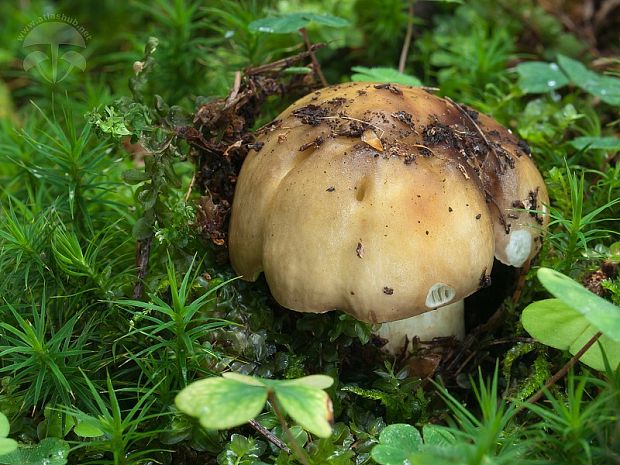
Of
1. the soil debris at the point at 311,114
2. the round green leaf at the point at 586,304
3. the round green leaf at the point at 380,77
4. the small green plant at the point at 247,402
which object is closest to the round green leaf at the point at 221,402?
the small green plant at the point at 247,402

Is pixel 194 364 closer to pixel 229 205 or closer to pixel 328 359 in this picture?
pixel 328 359

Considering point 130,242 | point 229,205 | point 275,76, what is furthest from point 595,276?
point 130,242

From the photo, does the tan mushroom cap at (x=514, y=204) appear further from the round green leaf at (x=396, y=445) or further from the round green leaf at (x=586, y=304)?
the round green leaf at (x=396, y=445)

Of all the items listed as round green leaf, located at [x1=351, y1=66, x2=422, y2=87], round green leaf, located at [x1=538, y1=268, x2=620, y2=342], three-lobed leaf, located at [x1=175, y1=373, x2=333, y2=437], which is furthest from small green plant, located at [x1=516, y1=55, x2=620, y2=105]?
three-lobed leaf, located at [x1=175, y1=373, x2=333, y2=437]

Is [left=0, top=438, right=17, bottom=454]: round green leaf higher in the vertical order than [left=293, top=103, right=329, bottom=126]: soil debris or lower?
lower

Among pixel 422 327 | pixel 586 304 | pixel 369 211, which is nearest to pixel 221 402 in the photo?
pixel 369 211

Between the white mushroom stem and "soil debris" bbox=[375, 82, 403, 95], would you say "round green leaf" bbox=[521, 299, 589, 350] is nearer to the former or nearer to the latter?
the white mushroom stem
